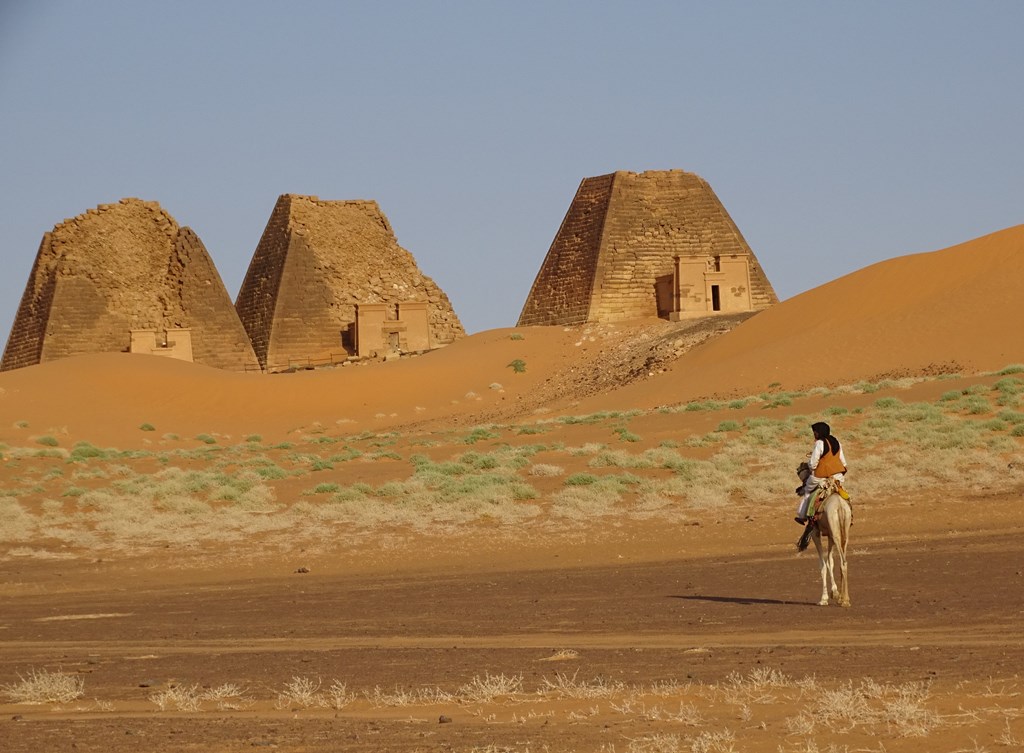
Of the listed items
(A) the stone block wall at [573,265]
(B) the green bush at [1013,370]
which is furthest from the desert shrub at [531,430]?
(A) the stone block wall at [573,265]

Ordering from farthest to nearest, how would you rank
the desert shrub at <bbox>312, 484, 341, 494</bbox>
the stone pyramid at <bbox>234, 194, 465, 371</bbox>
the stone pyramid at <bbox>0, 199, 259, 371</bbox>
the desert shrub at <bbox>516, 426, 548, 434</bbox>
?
the stone pyramid at <bbox>234, 194, 465, 371</bbox> → the stone pyramid at <bbox>0, 199, 259, 371</bbox> → the desert shrub at <bbox>516, 426, 548, 434</bbox> → the desert shrub at <bbox>312, 484, 341, 494</bbox>

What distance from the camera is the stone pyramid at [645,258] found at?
55.8 m

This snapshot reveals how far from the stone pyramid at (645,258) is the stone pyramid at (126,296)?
38.0 feet

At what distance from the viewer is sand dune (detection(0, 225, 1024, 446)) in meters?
39.0

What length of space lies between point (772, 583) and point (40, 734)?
7173 mm

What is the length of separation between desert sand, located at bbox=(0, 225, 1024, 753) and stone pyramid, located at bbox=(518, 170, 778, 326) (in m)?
13.7

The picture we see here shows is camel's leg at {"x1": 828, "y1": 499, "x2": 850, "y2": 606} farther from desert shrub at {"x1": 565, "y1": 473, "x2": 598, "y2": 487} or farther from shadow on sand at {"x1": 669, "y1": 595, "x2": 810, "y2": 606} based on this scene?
desert shrub at {"x1": 565, "y1": 473, "x2": 598, "y2": 487}

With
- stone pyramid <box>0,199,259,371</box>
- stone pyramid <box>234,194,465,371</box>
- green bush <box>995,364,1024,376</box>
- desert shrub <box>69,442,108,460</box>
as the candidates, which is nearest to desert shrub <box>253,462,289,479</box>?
desert shrub <box>69,442,108,460</box>

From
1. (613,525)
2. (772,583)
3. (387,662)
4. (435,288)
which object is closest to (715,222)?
(435,288)

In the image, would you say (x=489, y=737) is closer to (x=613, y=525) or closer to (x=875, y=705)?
(x=875, y=705)

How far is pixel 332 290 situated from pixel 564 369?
12634 millimetres

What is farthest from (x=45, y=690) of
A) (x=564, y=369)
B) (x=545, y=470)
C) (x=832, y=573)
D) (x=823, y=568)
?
(x=564, y=369)

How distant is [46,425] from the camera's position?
139 ft

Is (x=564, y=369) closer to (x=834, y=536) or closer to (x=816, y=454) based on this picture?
(x=816, y=454)
